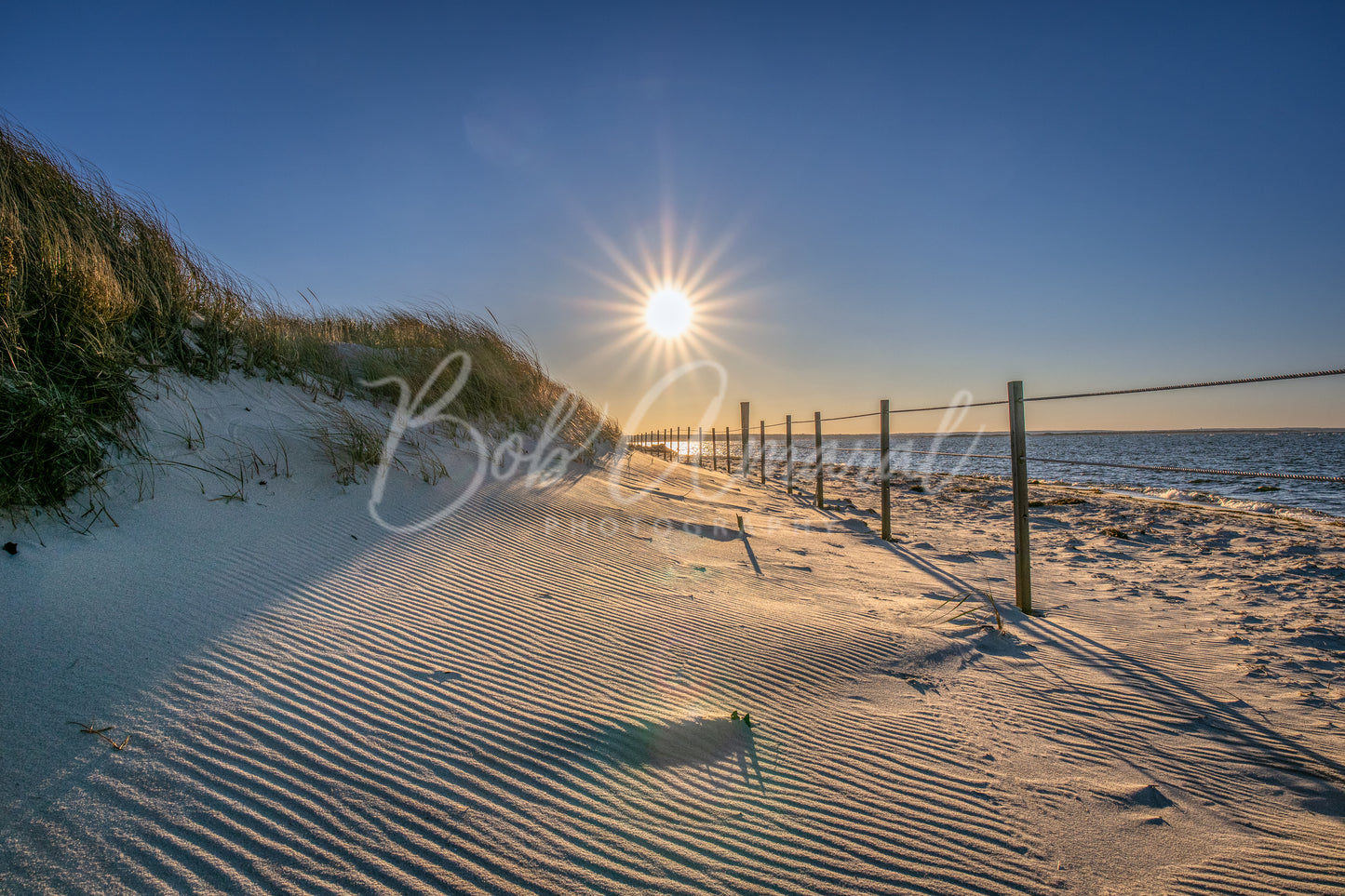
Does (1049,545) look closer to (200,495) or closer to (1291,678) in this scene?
(1291,678)

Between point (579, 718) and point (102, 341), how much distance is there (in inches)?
160

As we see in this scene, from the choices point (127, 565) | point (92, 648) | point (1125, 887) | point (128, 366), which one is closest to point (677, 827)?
point (1125, 887)

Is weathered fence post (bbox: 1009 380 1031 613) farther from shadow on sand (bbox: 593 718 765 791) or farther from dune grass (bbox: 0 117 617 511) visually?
dune grass (bbox: 0 117 617 511)

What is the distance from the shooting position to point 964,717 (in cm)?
252

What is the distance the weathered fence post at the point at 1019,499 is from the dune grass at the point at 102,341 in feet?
18.2

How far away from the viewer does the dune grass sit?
9.74 ft

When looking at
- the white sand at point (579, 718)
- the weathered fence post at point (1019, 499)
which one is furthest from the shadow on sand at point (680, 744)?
the weathered fence post at point (1019, 499)

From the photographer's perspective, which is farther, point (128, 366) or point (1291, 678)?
point (128, 366)

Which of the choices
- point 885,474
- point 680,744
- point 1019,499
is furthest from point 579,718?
point 885,474

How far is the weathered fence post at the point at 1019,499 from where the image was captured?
4055 millimetres

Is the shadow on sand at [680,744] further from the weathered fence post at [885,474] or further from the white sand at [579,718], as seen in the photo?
the weathered fence post at [885,474]

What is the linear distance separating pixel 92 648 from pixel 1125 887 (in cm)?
355

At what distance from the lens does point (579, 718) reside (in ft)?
7.29

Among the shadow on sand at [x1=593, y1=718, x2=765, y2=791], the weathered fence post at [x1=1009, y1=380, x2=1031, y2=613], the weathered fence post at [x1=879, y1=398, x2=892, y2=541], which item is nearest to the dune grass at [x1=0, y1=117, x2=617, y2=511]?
the shadow on sand at [x1=593, y1=718, x2=765, y2=791]
